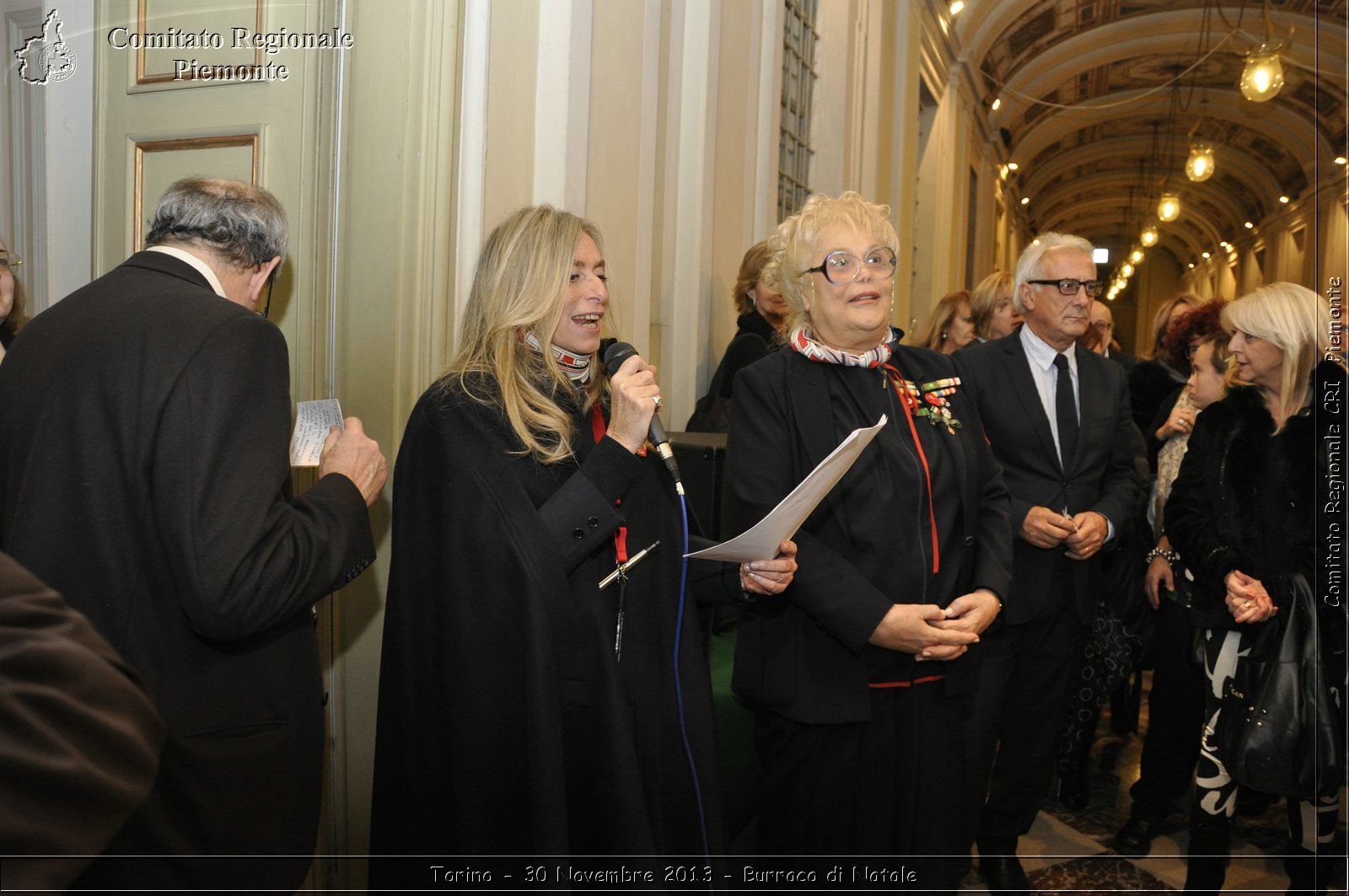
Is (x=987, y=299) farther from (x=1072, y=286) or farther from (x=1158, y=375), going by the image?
(x=1072, y=286)

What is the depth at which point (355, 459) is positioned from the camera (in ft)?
6.77

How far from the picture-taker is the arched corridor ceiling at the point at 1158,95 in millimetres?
12953

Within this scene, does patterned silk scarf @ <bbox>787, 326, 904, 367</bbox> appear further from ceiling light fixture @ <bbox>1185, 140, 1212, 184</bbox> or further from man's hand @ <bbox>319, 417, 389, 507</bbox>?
ceiling light fixture @ <bbox>1185, 140, 1212, 184</bbox>

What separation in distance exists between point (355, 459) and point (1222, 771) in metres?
2.79

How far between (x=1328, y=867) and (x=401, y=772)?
2.98 meters

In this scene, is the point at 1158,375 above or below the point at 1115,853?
above

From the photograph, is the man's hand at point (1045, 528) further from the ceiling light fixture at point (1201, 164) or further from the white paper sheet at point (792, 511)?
the ceiling light fixture at point (1201, 164)

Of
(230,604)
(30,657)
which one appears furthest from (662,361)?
(30,657)

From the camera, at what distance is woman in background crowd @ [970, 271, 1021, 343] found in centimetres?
501

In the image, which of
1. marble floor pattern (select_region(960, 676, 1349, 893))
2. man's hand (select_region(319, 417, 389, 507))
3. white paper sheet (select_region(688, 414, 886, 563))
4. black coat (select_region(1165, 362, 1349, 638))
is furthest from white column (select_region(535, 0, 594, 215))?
marble floor pattern (select_region(960, 676, 1349, 893))

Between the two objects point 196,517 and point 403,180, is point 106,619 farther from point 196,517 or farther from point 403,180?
point 403,180

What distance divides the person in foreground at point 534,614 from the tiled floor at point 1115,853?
195 cm

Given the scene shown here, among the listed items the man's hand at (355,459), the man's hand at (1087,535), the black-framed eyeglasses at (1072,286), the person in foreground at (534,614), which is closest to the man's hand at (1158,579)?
the man's hand at (1087,535)

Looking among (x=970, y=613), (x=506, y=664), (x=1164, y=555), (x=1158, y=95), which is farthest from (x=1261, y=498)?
(x=1158, y=95)
